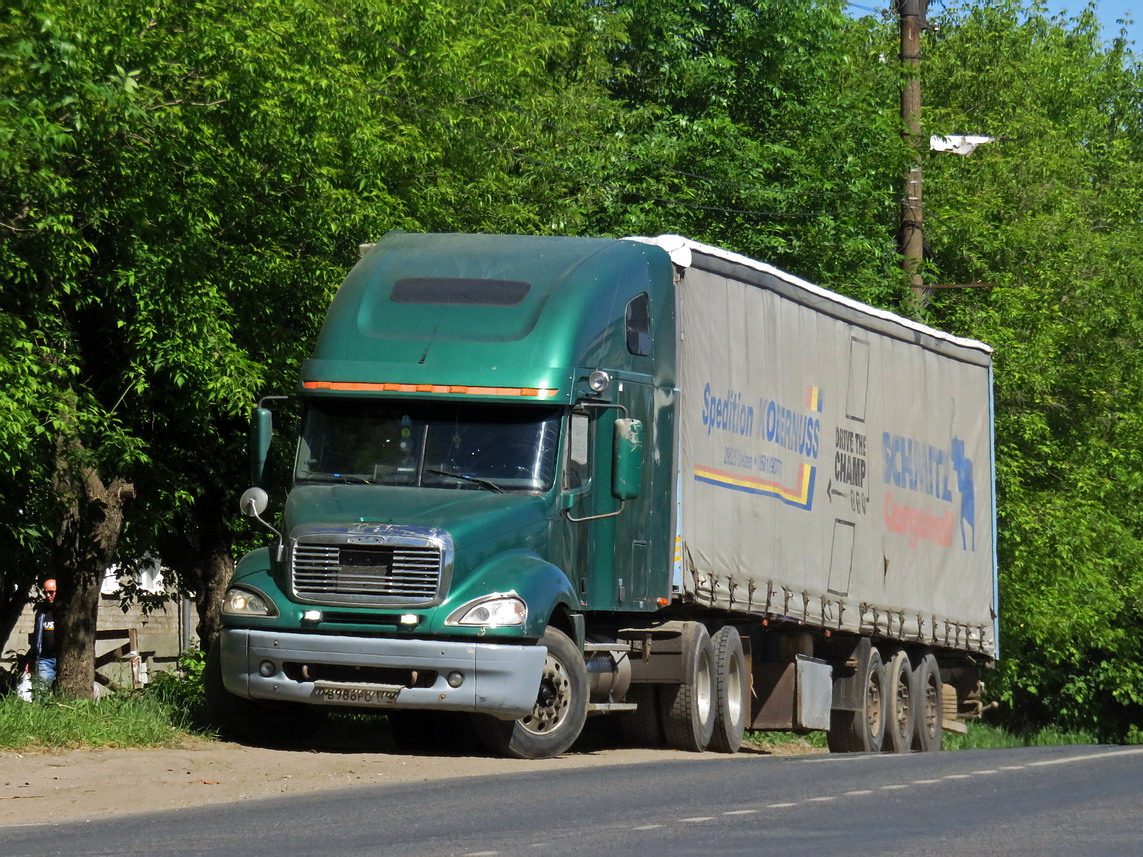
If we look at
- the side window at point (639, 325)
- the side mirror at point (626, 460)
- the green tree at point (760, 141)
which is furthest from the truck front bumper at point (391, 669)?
the green tree at point (760, 141)

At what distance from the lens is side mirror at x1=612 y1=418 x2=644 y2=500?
14.8 metres

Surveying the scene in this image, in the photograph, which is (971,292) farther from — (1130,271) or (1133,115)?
(1133,115)

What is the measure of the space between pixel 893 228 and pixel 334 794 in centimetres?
2330

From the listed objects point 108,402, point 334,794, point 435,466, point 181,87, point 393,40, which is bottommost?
point 334,794

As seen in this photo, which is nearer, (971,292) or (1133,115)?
(971,292)

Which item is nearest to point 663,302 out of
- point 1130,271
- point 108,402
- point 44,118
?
point 44,118

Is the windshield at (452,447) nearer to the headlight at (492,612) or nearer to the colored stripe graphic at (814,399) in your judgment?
the headlight at (492,612)

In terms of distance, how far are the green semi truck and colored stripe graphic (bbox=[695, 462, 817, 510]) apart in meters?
0.03

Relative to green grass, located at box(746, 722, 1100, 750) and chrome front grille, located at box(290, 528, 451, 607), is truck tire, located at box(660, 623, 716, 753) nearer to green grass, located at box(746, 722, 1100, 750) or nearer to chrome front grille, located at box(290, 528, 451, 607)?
chrome front grille, located at box(290, 528, 451, 607)

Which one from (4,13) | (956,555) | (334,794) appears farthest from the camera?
(956,555)

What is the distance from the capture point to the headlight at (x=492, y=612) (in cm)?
1392

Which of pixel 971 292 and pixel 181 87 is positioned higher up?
pixel 971 292

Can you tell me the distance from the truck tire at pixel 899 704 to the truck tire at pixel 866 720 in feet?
0.48

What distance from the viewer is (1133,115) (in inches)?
2153
